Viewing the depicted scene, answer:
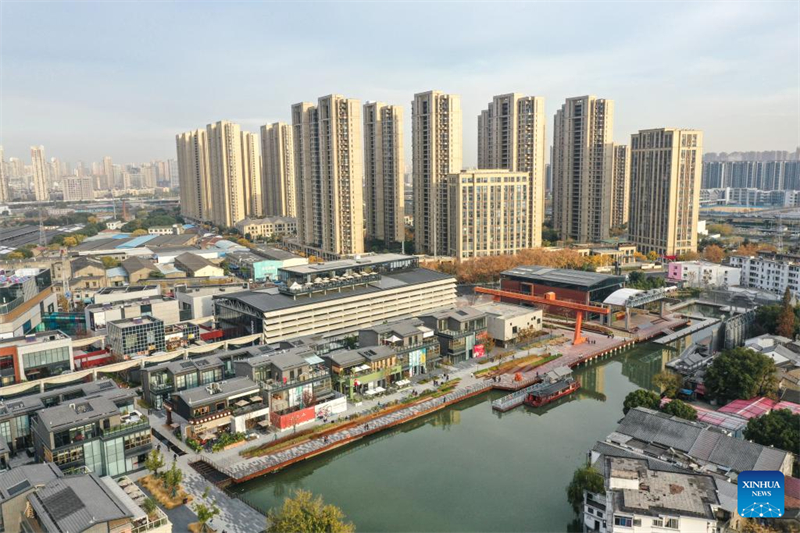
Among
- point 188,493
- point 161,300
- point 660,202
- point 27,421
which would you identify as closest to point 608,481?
point 188,493

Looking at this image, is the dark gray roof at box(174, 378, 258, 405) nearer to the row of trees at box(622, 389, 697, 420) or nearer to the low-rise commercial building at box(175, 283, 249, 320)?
the low-rise commercial building at box(175, 283, 249, 320)

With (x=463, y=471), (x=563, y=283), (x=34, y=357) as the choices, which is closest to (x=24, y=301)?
(x=34, y=357)

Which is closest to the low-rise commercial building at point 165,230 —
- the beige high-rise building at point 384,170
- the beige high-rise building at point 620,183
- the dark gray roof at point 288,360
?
the beige high-rise building at point 384,170

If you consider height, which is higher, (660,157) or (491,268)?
(660,157)

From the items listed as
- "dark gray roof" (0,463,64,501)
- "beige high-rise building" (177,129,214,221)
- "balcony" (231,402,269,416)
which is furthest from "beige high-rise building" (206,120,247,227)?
"dark gray roof" (0,463,64,501)

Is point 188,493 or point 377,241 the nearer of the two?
point 188,493

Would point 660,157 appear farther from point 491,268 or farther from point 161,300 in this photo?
point 161,300

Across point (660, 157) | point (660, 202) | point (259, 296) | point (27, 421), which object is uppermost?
point (660, 157)
